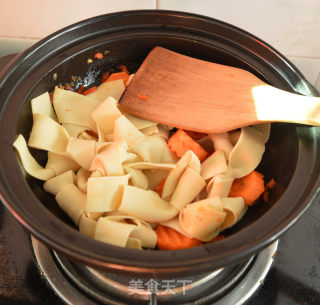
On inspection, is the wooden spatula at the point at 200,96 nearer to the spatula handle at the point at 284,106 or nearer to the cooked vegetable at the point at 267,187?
the spatula handle at the point at 284,106

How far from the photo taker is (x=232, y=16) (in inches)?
45.6

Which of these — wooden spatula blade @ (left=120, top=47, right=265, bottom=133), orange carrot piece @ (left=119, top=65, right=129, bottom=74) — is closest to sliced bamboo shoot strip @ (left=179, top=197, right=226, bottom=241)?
wooden spatula blade @ (left=120, top=47, right=265, bottom=133)

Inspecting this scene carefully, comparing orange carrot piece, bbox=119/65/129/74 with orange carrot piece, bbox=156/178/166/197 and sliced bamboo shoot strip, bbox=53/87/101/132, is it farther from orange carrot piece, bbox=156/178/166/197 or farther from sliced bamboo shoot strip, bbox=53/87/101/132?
orange carrot piece, bbox=156/178/166/197

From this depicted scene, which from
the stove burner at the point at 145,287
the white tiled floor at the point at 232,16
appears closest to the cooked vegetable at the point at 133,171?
the stove burner at the point at 145,287

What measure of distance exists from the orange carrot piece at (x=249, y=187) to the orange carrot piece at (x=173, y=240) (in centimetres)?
16

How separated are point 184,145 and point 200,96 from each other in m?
0.13

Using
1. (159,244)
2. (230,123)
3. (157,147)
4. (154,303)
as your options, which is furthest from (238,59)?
(154,303)

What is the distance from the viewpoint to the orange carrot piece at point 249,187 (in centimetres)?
92

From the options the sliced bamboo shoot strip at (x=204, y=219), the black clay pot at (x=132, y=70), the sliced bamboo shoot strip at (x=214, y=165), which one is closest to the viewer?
the black clay pot at (x=132, y=70)

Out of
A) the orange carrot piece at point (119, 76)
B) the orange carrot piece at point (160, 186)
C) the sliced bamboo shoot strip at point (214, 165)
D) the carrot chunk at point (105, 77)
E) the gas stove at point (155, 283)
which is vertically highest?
the orange carrot piece at point (119, 76)

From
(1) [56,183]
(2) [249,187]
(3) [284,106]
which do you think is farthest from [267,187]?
(1) [56,183]

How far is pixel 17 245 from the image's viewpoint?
98 centimetres

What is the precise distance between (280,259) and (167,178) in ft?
1.09

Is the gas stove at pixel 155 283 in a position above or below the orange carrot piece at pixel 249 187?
below
